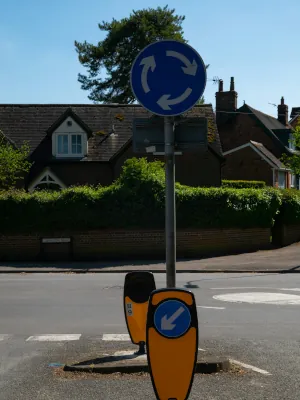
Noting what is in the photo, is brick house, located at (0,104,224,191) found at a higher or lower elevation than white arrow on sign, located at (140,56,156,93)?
higher

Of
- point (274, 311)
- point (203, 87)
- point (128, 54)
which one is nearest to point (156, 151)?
point (203, 87)

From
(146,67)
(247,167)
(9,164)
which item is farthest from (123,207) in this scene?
(247,167)

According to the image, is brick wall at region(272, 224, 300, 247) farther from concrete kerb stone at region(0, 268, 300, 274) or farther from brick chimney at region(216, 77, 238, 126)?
brick chimney at region(216, 77, 238, 126)

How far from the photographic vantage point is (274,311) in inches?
428

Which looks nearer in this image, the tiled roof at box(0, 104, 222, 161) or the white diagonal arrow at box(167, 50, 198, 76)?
the white diagonal arrow at box(167, 50, 198, 76)

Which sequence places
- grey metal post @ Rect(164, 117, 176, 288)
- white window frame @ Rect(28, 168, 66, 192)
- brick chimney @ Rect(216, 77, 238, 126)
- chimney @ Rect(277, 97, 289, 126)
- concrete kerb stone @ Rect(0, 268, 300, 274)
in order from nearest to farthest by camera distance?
grey metal post @ Rect(164, 117, 176, 288) → concrete kerb stone @ Rect(0, 268, 300, 274) → white window frame @ Rect(28, 168, 66, 192) → brick chimney @ Rect(216, 77, 238, 126) → chimney @ Rect(277, 97, 289, 126)

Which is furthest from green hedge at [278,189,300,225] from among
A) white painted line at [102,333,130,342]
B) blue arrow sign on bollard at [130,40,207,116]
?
blue arrow sign on bollard at [130,40,207,116]

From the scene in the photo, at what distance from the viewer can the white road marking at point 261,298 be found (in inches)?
472

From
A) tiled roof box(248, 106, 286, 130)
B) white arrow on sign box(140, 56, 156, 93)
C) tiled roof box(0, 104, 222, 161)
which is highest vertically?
tiled roof box(248, 106, 286, 130)

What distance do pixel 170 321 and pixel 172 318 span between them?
31mm

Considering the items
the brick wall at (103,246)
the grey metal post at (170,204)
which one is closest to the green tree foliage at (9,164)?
the brick wall at (103,246)

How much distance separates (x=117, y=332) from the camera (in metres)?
9.01

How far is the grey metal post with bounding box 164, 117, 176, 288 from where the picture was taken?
5.87m

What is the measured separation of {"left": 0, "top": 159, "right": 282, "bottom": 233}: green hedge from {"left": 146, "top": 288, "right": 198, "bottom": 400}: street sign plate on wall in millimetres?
18193
